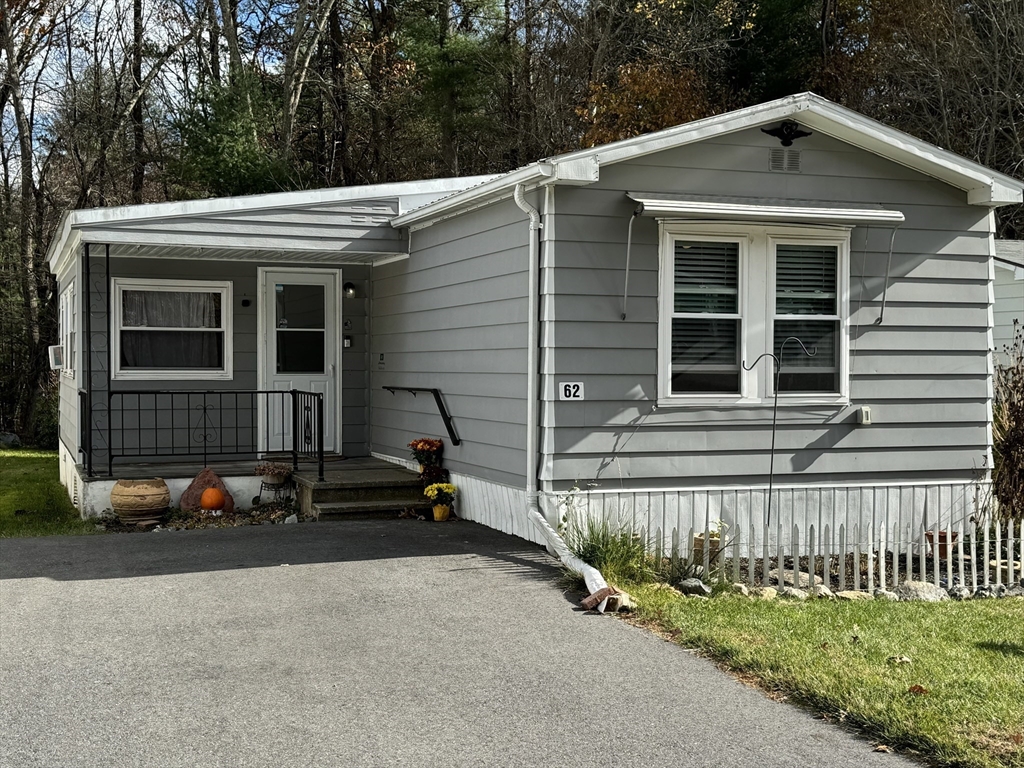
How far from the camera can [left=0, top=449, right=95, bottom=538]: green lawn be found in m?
10.3

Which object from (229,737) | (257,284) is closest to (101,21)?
(257,284)

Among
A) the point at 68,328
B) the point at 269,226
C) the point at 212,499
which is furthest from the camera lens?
the point at 68,328

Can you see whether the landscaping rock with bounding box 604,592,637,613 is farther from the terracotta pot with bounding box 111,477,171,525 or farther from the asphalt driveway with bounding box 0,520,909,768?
the terracotta pot with bounding box 111,477,171,525

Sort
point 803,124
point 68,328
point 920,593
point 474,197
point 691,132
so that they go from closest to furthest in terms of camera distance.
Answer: point 920,593, point 691,132, point 803,124, point 474,197, point 68,328

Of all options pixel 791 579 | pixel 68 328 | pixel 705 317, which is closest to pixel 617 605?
pixel 791 579

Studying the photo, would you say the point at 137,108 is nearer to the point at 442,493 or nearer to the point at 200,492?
the point at 200,492

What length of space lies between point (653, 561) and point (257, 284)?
6351mm

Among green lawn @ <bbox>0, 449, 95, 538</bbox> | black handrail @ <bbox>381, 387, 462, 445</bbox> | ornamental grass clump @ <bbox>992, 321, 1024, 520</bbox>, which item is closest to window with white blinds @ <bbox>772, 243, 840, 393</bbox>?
ornamental grass clump @ <bbox>992, 321, 1024, 520</bbox>

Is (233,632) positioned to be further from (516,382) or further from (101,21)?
(101,21)

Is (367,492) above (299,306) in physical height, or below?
below

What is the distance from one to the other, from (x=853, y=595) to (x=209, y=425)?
24.1ft

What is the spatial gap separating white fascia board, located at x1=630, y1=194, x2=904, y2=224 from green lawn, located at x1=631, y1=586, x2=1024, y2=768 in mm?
3006

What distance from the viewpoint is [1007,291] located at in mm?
13930

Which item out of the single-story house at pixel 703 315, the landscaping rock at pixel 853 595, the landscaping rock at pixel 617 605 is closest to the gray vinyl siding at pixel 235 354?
the single-story house at pixel 703 315
